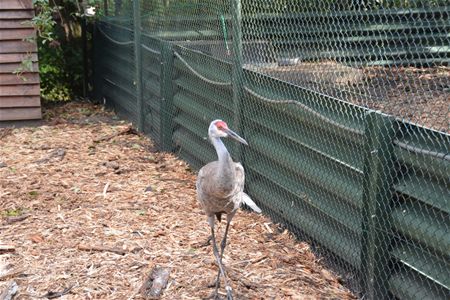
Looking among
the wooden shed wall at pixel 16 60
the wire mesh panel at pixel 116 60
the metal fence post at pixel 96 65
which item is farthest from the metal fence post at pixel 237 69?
the metal fence post at pixel 96 65

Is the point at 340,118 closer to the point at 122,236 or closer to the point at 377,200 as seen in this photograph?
the point at 377,200

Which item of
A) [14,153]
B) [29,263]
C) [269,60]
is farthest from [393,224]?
[14,153]

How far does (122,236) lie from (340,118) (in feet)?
6.84

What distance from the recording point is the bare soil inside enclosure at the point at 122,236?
489 centimetres

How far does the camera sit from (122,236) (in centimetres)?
580

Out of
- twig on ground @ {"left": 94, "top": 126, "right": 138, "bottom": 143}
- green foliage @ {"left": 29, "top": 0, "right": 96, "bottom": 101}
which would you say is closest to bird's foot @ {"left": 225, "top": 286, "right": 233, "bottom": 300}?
twig on ground @ {"left": 94, "top": 126, "right": 138, "bottom": 143}

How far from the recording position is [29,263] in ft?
17.4

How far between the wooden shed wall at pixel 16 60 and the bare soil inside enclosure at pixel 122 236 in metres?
1.42

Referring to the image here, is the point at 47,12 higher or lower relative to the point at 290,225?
higher

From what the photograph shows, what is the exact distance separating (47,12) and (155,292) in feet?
20.6

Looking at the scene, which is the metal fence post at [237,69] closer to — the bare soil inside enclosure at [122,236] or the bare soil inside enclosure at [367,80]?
the bare soil inside enclosure at [367,80]

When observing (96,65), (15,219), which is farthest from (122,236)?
(96,65)

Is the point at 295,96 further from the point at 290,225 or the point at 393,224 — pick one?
the point at 393,224

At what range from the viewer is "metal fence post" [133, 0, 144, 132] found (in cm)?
924
